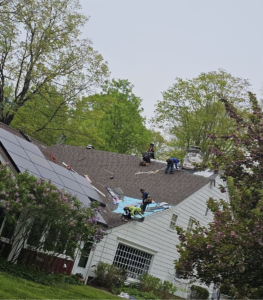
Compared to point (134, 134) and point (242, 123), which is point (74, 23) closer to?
point (134, 134)

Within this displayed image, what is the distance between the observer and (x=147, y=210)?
21.7 m

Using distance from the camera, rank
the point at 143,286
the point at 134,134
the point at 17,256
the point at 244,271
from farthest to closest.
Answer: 1. the point at 134,134
2. the point at 143,286
3. the point at 17,256
4. the point at 244,271

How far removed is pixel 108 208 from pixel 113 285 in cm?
354

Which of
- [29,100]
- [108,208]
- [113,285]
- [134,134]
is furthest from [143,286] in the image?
[134,134]

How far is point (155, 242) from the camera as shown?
71.1ft

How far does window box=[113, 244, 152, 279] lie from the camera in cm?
2047

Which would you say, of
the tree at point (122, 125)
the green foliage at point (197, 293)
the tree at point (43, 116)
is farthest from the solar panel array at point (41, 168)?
the tree at point (122, 125)

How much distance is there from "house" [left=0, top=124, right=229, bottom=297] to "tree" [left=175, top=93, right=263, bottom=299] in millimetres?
6641

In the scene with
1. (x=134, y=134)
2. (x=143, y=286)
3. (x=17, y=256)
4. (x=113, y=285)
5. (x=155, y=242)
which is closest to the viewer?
(x=17, y=256)

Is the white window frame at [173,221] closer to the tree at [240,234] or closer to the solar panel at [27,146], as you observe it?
the solar panel at [27,146]

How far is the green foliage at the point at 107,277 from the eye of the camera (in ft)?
62.3

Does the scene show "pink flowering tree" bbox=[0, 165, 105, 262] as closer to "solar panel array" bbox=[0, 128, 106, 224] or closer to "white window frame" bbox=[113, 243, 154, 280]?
"solar panel array" bbox=[0, 128, 106, 224]

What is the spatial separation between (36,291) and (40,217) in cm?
268

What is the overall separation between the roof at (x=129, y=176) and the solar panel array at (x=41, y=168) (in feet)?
4.86
